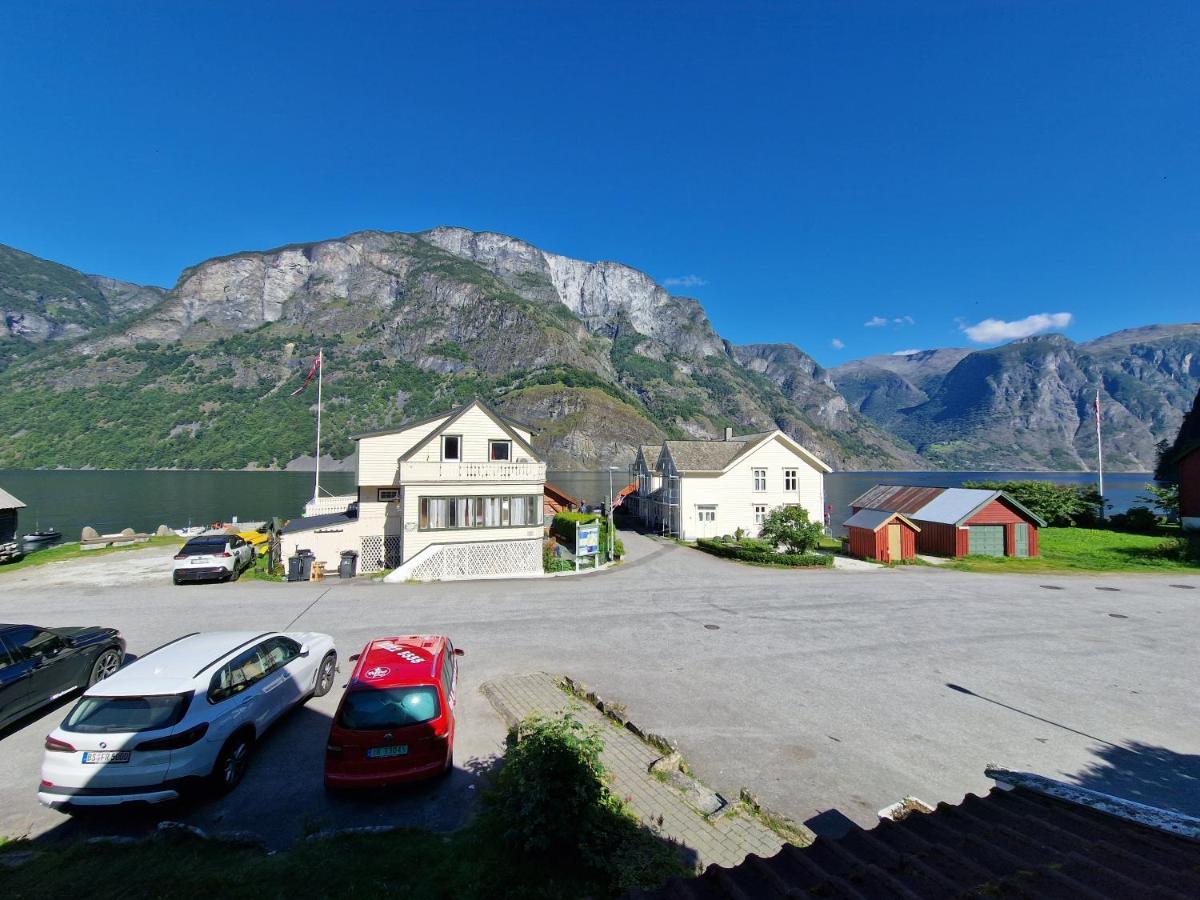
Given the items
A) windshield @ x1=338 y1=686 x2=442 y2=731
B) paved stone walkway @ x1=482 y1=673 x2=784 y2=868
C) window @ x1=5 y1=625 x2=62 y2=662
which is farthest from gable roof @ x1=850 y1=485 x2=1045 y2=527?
window @ x1=5 y1=625 x2=62 y2=662

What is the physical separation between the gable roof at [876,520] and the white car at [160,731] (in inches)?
1270

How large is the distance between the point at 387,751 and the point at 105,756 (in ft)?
11.2

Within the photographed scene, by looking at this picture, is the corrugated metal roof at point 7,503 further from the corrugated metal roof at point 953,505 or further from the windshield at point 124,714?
the corrugated metal roof at point 953,505

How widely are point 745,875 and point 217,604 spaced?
20362mm

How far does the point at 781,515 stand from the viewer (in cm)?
3173

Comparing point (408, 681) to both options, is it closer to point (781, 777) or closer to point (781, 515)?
point (781, 777)

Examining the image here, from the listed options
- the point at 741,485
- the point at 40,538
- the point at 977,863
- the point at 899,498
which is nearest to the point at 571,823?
the point at 977,863

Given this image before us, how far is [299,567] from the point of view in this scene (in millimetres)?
22547

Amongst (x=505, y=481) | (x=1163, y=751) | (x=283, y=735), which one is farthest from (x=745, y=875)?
(x=505, y=481)

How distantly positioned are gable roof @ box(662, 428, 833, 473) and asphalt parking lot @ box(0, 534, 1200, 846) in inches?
679

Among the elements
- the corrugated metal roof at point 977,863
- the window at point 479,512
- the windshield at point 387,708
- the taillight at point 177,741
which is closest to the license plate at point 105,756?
the taillight at point 177,741

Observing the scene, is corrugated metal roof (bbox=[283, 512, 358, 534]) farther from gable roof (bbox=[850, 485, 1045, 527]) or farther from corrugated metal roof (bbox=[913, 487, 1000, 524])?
corrugated metal roof (bbox=[913, 487, 1000, 524])

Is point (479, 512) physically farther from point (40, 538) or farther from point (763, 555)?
point (40, 538)

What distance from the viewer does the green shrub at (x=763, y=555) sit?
29.4 m
